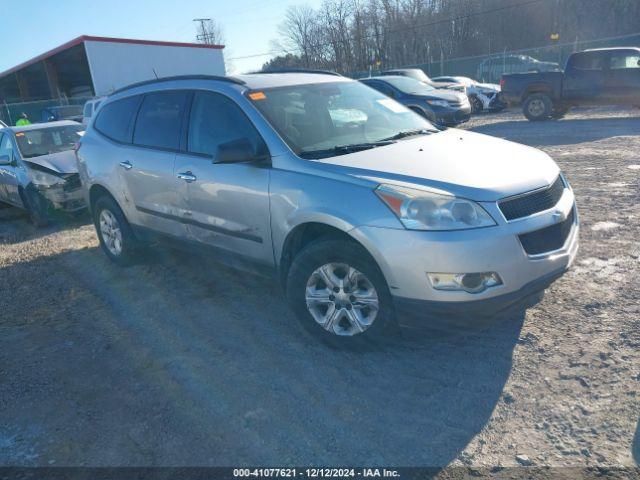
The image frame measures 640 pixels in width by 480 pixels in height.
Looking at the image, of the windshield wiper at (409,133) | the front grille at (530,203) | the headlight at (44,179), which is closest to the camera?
the front grille at (530,203)

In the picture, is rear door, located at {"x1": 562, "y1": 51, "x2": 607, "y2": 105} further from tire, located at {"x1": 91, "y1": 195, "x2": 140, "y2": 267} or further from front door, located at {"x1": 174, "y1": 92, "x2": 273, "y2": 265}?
tire, located at {"x1": 91, "y1": 195, "x2": 140, "y2": 267}

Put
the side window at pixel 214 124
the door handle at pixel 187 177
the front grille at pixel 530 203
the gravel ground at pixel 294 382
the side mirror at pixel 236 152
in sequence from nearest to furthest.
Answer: the gravel ground at pixel 294 382
the front grille at pixel 530 203
the side mirror at pixel 236 152
the side window at pixel 214 124
the door handle at pixel 187 177

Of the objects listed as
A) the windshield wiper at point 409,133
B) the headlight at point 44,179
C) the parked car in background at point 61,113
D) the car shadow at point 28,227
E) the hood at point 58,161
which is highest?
the parked car in background at point 61,113

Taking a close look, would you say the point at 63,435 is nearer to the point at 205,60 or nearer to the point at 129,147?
the point at 129,147

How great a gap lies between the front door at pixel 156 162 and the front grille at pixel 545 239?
9.73 ft

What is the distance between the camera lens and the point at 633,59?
13969mm

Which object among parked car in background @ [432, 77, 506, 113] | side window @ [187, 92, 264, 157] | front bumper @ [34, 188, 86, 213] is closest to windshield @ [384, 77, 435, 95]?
parked car in background @ [432, 77, 506, 113]

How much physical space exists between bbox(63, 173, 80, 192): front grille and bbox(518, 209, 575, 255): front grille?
6907mm

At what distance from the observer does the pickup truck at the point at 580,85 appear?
45.9ft

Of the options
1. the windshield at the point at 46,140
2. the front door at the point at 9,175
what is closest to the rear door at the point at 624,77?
the windshield at the point at 46,140

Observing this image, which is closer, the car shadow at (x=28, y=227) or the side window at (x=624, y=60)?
the car shadow at (x=28, y=227)

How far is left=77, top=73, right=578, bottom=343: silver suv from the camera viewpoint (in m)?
3.07

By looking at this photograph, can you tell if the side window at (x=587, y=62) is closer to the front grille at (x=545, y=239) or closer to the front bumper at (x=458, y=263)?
the front grille at (x=545, y=239)

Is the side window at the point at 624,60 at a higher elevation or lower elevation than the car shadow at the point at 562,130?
higher
